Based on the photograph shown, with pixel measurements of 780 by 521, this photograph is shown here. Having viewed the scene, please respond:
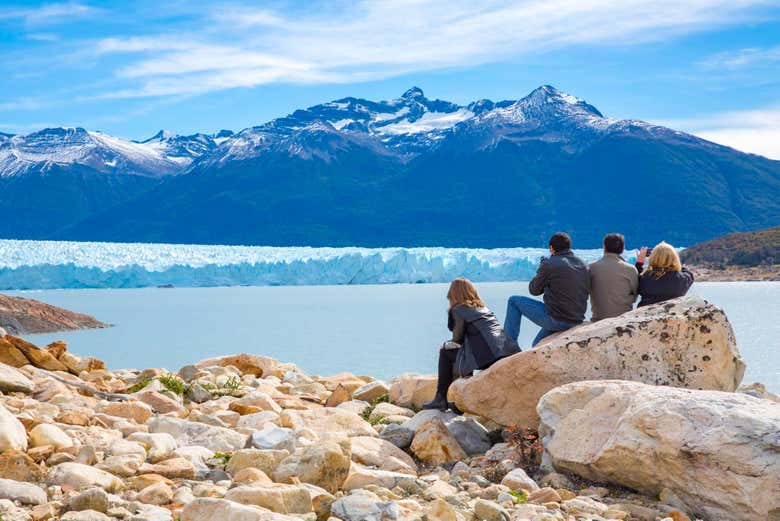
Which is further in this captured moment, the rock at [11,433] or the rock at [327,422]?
the rock at [327,422]

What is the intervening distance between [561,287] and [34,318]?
21904 mm

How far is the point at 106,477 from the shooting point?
4977 mm

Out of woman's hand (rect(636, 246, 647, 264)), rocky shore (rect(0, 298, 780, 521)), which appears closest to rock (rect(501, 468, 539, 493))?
rocky shore (rect(0, 298, 780, 521))

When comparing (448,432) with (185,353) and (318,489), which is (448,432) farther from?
(185,353)

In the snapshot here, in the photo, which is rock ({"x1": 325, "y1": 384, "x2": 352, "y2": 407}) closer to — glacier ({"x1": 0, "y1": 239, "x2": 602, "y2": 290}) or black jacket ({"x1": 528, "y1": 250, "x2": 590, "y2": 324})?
black jacket ({"x1": 528, "y1": 250, "x2": 590, "y2": 324})

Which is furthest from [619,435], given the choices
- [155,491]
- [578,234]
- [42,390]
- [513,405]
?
[578,234]

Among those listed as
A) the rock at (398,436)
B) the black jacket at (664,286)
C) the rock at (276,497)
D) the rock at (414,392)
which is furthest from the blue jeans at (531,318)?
the rock at (276,497)

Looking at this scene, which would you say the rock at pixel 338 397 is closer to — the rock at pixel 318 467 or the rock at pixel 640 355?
the rock at pixel 640 355

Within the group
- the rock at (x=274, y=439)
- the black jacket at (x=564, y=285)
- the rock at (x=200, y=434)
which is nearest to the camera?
the rock at (x=274, y=439)

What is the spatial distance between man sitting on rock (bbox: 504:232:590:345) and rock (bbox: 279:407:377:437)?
1484mm

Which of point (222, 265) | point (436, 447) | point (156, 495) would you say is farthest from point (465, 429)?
point (222, 265)

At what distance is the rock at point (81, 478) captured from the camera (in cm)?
489

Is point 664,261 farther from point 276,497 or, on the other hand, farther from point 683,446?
point 276,497

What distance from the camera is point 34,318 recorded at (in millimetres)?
25875
